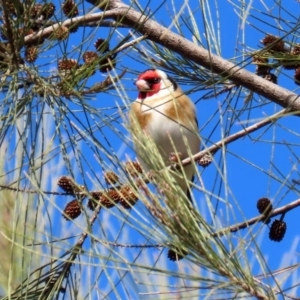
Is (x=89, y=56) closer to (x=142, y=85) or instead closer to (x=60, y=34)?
(x=60, y=34)

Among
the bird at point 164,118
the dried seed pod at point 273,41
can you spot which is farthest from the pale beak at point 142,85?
the dried seed pod at point 273,41

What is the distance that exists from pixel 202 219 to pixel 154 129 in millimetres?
990

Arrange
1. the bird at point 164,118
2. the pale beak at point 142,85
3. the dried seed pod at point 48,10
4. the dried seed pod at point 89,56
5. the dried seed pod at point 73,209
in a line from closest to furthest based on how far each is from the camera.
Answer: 1. the dried seed pod at point 48,10
2. the dried seed pod at point 89,56
3. the dried seed pod at point 73,209
4. the bird at point 164,118
5. the pale beak at point 142,85

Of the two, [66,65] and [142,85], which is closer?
[66,65]

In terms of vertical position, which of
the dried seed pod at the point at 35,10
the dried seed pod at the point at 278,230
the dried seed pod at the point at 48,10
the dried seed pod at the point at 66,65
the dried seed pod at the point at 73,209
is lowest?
the dried seed pod at the point at 278,230

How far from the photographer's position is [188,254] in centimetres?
100

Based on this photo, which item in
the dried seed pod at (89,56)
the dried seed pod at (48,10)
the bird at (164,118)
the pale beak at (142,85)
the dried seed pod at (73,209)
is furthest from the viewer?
the pale beak at (142,85)

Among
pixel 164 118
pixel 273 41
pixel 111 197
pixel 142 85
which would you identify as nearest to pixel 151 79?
pixel 142 85

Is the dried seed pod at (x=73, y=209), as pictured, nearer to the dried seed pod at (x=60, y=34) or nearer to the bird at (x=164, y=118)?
the dried seed pod at (x=60, y=34)

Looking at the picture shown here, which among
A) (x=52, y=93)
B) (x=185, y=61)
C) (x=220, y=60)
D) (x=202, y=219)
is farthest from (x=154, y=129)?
(x=202, y=219)

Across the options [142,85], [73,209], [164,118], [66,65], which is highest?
[142,85]

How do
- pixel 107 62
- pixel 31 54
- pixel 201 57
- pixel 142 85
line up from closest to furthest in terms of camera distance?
1. pixel 31 54
2. pixel 107 62
3. pixel 201 57
4. pixel 142 85

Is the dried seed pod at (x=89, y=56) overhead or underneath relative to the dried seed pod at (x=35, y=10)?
underneath

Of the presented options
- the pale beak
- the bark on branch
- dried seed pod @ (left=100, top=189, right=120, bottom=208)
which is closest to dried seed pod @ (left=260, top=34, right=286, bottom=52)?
the bark on branch
